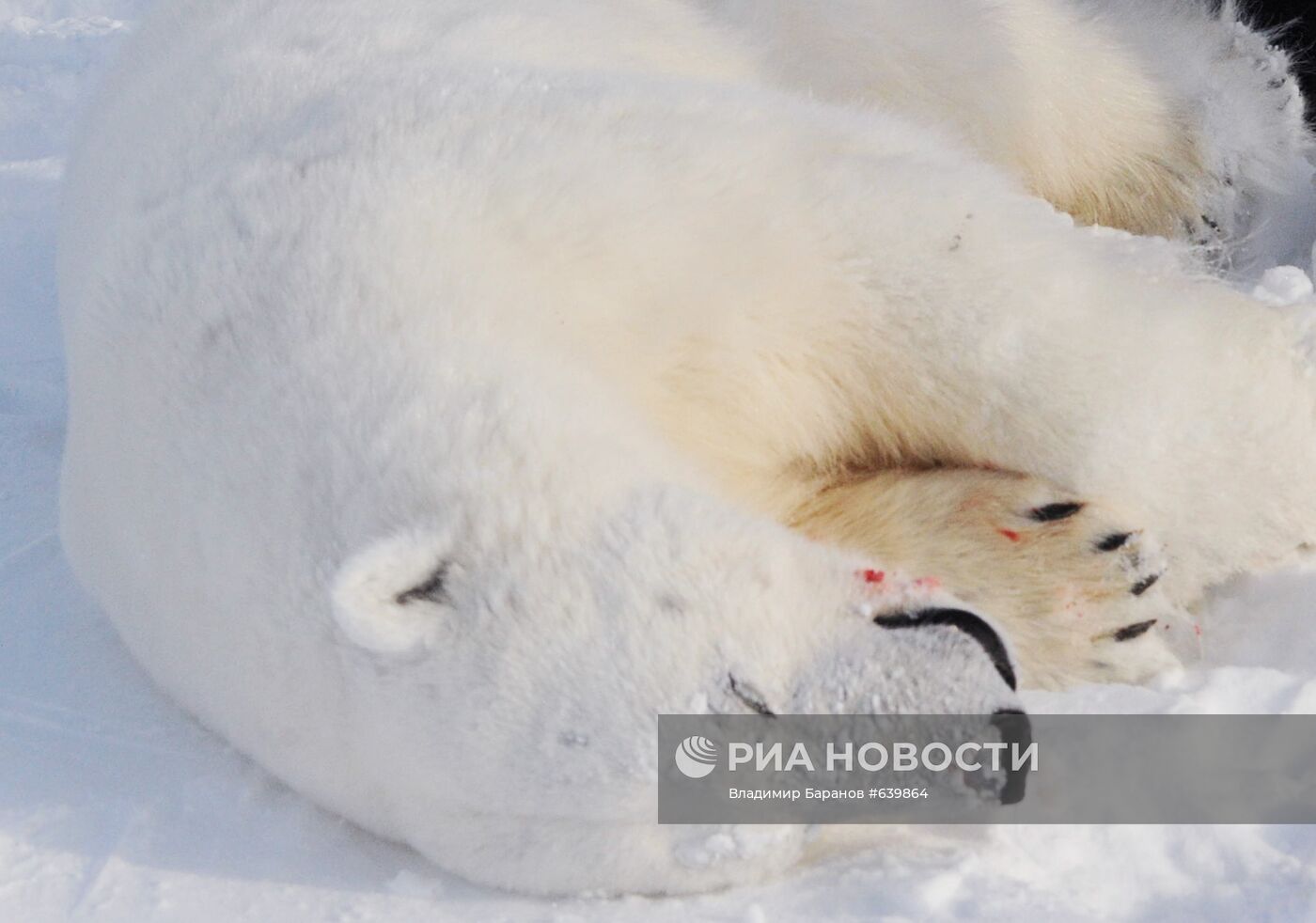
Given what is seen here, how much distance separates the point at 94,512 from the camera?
7.97 ft

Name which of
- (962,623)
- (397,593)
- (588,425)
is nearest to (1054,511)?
(962,623)

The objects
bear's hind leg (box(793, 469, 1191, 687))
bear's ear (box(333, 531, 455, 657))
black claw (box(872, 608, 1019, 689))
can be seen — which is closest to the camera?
bear's ear (box(333, 531, 455, 657))

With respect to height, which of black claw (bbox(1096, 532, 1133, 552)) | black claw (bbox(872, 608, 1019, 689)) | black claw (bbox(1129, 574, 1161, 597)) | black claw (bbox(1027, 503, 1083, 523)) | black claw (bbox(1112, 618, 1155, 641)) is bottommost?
black claw (bbox(1112, 618, 1155, 641))

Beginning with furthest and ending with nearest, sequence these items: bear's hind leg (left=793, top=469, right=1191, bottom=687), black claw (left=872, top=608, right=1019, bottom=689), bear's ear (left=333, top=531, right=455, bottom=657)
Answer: bear's hind leg (left=793, top=469, right=1191, bottom=687), black claw (left=872, top=608, right=1019, bottom=689), bear's ear (left=333, top=531, right=455, bottom=657)

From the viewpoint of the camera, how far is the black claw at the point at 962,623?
192 cm

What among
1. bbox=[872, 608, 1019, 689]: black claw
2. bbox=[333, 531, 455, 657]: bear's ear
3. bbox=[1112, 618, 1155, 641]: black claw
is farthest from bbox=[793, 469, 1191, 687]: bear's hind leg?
bbox=[333, 531, 455, 657]: bear's ear

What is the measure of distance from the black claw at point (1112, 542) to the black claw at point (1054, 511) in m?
0.07

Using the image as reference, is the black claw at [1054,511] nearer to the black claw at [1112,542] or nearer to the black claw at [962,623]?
the black claw at [1112,542]

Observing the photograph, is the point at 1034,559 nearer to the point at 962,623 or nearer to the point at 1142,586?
the point at 1142,586

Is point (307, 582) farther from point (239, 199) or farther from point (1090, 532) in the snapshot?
point (1090, 532)

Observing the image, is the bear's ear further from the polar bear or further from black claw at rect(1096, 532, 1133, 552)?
black claw at rect(1096, 532, 1133, 552)

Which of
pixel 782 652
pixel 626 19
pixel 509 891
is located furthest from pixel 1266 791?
pixel 626 19

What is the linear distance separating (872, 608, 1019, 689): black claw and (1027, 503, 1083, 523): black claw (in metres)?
0.51

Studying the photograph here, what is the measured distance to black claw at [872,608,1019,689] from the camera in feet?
6.30
